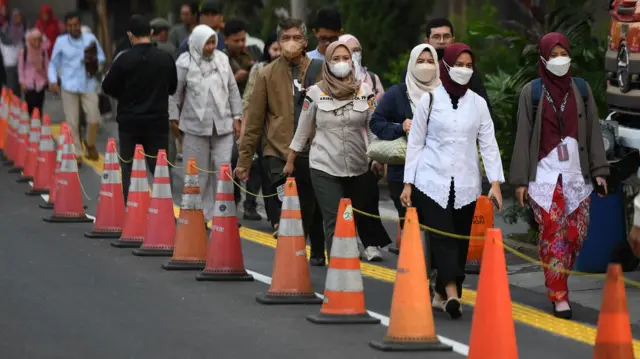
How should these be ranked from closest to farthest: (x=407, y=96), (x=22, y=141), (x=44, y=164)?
1. (x=407, y=96)
2. (x=44, y=164)
3. (x=22, y=141)

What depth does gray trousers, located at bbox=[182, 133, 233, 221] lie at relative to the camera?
15.6 meters

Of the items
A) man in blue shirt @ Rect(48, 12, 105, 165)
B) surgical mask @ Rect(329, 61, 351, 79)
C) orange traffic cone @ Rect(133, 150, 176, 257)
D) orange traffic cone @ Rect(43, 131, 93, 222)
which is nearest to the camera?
surgical mask @ Rect(329, 61, 351, 79)

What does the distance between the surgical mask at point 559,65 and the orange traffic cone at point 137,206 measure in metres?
4.91

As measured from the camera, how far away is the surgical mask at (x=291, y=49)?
518 inches

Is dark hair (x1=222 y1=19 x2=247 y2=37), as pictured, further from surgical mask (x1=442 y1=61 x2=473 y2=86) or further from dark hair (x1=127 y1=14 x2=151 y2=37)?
surgical mask (x1=442 y1=61 x2=473 y2=86)

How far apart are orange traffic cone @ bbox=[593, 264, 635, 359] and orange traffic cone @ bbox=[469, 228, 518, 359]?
0.79 m

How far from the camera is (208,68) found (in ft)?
51.3

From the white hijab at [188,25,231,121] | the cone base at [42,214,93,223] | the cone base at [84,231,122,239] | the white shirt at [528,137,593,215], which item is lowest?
the cone base at [42,214,93,223]

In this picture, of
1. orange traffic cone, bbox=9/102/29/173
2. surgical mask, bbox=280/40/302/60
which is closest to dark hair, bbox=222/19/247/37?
surgical mask, bbox=280/40/302/60

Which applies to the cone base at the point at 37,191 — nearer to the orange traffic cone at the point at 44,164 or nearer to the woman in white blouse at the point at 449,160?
the orange traffic cone at the point at 44,164

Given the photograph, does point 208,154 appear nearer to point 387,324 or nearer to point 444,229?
point 444,229

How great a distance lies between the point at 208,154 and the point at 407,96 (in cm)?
429

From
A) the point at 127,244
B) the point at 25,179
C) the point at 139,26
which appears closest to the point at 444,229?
the point at 127,244

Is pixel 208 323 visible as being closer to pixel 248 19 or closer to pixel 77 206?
pixel 77 206
